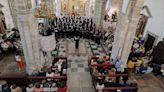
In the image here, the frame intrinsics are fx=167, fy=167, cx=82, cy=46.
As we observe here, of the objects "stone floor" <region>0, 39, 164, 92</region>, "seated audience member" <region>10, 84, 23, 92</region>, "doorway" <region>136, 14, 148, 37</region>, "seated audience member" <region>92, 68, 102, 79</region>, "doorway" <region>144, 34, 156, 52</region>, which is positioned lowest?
"stone floor" <region>0, 39, 164, 92</region>

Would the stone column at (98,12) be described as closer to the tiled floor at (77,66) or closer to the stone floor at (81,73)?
the tiled floor at (77,66)

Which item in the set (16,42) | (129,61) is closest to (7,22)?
(16,42)

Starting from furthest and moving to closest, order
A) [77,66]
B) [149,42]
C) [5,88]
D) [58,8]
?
1. [58,8]
2. [149,42]
3. [77,66]
4. [5,88]

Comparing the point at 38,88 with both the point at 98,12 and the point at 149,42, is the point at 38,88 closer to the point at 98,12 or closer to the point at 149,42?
the point at 149,42

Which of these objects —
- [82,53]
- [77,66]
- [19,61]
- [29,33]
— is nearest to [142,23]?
[82,53]

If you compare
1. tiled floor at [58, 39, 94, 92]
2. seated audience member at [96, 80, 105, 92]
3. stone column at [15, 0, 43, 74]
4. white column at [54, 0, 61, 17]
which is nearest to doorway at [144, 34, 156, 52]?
tiled floor at [58, 39, 94, 92]

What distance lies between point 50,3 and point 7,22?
423cm

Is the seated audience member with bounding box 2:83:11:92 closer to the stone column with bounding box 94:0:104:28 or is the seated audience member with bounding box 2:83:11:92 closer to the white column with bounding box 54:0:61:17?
the stone column with bounding box 94:0:104:28

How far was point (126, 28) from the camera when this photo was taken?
8.56m

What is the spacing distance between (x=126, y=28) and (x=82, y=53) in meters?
4.37

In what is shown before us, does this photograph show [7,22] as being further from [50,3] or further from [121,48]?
[121,48]

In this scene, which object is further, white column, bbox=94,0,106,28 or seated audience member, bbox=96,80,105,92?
white column, bbox=94,0,106,28

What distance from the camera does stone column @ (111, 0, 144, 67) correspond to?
797cm

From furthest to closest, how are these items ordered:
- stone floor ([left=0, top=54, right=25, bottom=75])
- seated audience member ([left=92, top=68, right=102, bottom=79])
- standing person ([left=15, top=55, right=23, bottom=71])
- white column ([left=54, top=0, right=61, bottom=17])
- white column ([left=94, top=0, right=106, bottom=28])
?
white column ([left=54, top=0, right=61, bottom=17]) → white column ([left=94, top=0, right=106, bottom=28]) → stone floor ([left=0, top=54, right=25, bottom=75]) → standing person ([left=15, top=55, right=23, bottom=71]) → seated audience member ([left=92, top=68, right=102, bottom=79])
